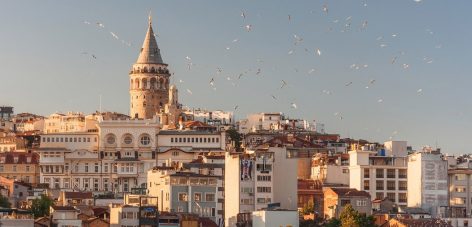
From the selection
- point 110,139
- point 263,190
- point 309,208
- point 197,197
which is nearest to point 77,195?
point 197,197

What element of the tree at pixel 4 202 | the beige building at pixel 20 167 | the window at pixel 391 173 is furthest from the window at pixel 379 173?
Result: the beige building at pixel 20 167

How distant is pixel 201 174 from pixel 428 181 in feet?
44.6

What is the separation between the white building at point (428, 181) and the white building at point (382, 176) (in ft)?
7.12

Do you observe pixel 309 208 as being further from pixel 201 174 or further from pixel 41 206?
pixel 41 206

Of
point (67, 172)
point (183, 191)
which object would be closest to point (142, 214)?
point (183, 191)

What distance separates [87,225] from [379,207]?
19.7 meters

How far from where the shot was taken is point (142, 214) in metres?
79.5

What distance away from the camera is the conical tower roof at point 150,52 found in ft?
473

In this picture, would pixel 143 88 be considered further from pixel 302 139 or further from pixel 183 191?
pixel 183 191

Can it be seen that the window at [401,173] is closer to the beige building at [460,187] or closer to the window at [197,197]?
the beige building at [460,187]

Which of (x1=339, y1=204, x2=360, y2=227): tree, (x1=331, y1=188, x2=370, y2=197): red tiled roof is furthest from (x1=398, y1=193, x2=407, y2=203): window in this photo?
(x1=339, y1=204, x2=360, y2=227): tree

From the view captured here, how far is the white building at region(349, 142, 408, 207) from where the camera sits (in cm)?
9600

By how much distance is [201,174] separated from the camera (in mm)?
90500

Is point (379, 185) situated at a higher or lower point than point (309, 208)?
higher
